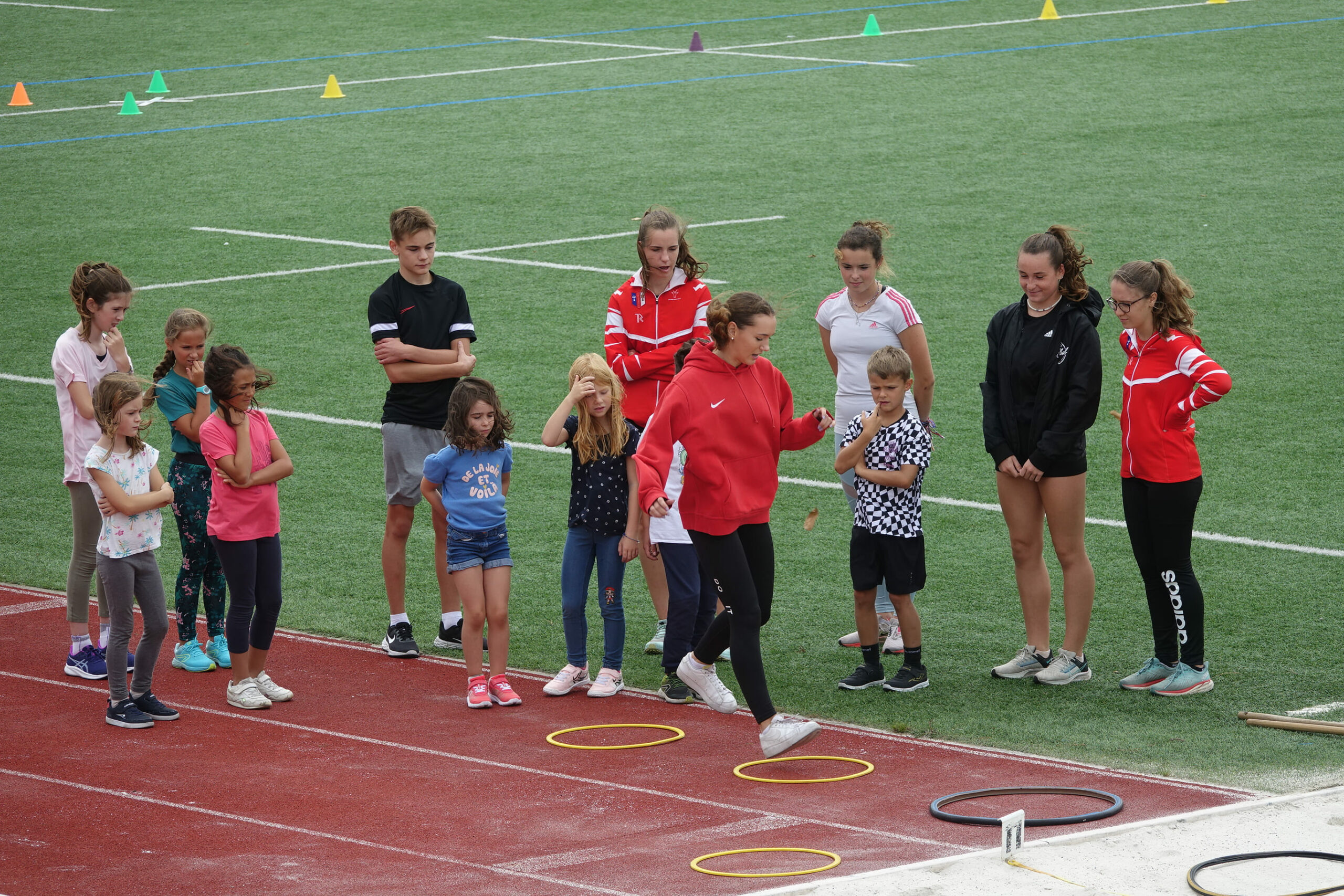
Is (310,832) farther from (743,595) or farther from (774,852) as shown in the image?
(743,595)

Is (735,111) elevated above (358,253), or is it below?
above

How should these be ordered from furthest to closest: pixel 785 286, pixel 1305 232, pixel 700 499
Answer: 1. pixel 1305 232
2. pixel 785 286
3. pixel 700 499

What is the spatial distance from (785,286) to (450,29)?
66.8 feet

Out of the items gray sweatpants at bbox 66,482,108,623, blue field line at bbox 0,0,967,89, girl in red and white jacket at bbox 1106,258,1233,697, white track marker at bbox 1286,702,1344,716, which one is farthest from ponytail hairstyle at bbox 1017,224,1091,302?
blue field line at bbox 0,0,967,89

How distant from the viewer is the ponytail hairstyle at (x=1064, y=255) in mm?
7777

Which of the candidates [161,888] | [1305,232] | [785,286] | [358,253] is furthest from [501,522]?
[1305,232]

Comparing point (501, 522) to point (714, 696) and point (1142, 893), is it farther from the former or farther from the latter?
point (1142, 893)

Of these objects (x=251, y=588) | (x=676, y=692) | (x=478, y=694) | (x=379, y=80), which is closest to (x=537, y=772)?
(x=478, y=694)

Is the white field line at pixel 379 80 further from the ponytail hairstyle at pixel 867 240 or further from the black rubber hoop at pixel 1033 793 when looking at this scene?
the black rubber hoop at pixel 1033 793

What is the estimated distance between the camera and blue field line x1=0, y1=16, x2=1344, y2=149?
25156 millimetres

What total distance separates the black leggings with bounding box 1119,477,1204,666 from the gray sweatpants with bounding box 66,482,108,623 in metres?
4.81

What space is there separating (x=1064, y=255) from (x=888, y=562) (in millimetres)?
1592

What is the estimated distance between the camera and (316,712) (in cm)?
800

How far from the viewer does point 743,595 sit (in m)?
7.30
